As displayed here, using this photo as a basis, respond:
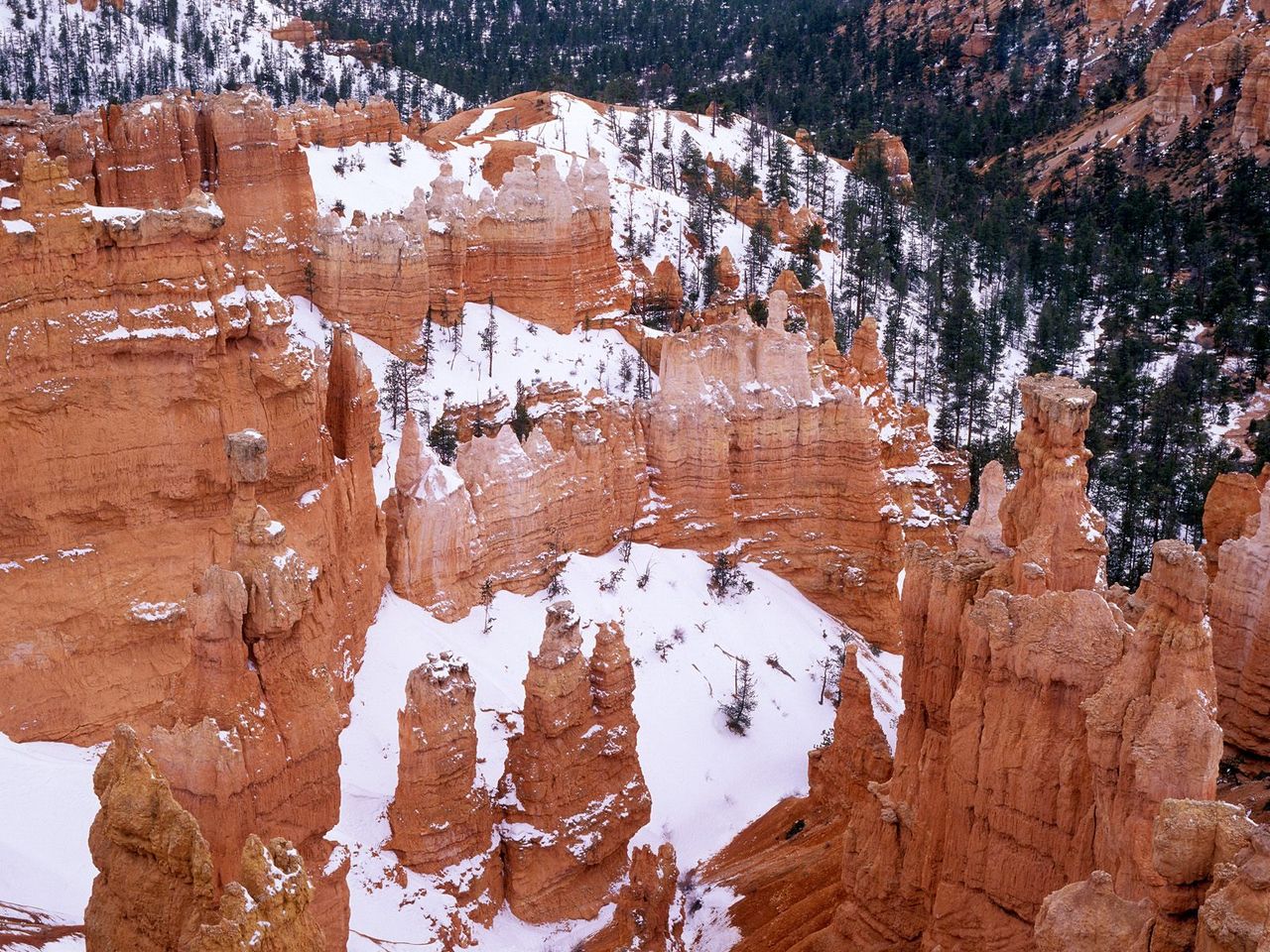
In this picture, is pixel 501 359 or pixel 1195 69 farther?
pixel 1195 69

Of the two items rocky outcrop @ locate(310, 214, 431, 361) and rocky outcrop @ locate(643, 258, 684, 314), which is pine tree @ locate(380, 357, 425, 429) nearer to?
rocky outcrop @ locate(310, 214, 431, 361)

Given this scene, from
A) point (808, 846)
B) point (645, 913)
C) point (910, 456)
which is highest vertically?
point (910, 456)

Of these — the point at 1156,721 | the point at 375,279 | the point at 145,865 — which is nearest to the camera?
the point at 145,865

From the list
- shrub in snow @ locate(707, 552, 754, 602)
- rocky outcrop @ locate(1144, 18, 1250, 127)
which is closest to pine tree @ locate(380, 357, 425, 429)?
shrub in snow @ locate(707, 552, 754, 602)

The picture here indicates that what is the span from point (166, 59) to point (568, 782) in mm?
84284

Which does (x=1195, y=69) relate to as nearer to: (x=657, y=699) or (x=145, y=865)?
(x=657, y=699)

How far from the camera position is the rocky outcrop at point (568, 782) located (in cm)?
2347

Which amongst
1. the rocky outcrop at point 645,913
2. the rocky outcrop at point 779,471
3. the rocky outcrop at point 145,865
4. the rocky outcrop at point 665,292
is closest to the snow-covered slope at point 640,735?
the rocky outcrop at point 645,913

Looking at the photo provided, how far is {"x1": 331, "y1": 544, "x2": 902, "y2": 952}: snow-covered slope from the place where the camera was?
22.5 m

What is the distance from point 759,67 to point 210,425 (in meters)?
107

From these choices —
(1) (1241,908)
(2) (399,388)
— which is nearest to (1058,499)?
(1) (1241,908)

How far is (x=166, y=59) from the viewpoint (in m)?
94.8

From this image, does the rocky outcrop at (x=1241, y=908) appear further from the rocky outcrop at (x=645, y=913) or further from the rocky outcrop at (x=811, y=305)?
the rocky outcrop at (x=811, y=305)

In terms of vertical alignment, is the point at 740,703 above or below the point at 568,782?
below
